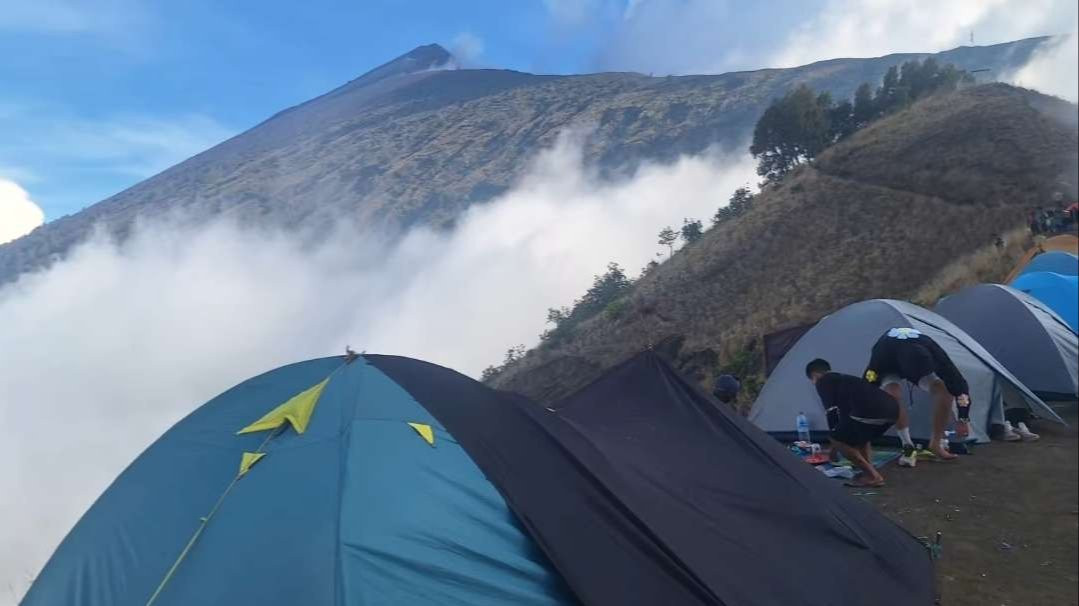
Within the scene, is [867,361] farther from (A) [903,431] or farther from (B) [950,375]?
(B) [950,375]

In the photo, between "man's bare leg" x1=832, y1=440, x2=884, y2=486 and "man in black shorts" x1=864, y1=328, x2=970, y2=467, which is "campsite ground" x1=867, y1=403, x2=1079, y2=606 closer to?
"man's bare leg" x1=832, y1=440, x2=884, y2=486

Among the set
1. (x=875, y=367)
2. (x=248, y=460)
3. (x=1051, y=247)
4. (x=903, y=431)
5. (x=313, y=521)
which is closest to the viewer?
(x=313, y=521)

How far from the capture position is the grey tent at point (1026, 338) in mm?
8477

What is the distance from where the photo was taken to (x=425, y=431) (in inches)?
147

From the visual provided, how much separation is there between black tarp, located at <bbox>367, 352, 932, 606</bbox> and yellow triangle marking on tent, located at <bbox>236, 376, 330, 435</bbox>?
45 centimetres

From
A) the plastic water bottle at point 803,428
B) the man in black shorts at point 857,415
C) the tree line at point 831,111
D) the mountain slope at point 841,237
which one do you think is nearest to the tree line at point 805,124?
the tree line at point 831,111

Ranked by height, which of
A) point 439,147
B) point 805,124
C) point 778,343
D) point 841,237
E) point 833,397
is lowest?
point 833,397

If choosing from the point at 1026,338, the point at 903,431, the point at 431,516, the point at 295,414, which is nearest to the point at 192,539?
the point at 295,414

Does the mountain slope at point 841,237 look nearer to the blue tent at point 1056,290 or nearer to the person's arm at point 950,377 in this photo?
the blue tent at point 1056,290

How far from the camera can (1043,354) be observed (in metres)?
8.61

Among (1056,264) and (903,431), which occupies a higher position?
(1056,264)

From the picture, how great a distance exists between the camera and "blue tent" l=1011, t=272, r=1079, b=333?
10.3m

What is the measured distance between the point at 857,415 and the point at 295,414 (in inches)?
198

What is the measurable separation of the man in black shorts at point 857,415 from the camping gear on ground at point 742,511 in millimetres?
1917
